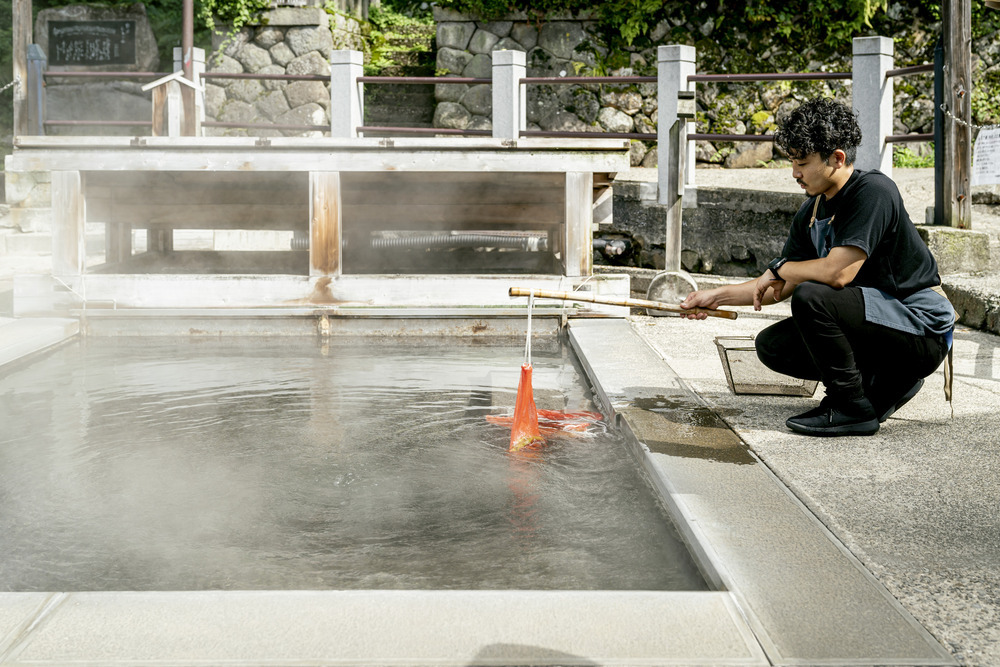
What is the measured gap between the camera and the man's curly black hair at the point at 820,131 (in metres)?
3.12

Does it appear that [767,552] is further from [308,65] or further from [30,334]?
[308,65]

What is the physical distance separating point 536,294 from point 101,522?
68.7 inches

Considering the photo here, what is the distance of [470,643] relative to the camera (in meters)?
1.78

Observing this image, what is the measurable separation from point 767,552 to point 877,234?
1.43 metres

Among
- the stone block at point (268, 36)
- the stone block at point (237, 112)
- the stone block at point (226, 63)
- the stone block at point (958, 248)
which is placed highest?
the stone block at point (268, 36)

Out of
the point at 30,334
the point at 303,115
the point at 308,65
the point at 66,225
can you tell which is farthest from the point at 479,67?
the point at 30,334

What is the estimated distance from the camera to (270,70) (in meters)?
14.0

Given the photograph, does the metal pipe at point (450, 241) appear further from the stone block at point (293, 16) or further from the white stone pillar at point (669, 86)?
the stone block at point (293, 16)

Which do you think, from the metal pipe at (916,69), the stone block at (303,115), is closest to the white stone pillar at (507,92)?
the metal pipe at (916,69)

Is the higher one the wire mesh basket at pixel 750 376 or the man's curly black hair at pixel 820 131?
the man's curly black hair at pixel 820 131

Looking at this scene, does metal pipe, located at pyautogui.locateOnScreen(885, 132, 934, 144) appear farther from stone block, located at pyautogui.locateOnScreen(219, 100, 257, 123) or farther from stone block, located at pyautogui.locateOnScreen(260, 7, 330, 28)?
stone block, located at pyautogui.locateOnScreen(219, 100, 257, 123)

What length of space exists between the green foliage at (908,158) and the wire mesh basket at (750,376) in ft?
28.2

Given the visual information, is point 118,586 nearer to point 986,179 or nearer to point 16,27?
point 986,179

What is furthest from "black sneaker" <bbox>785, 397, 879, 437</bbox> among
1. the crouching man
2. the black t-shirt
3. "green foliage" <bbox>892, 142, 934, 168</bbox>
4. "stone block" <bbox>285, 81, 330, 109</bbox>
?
"stone block" <bbox>285, 81, 330, 109</bbox>
